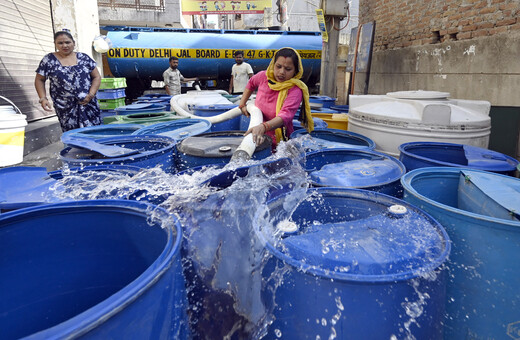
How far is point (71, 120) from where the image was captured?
155 inches

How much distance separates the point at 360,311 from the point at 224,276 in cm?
64

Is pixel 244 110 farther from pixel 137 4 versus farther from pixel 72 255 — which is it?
pixel 137 4

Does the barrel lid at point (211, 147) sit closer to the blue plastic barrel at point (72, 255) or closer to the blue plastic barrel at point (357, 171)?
the blue plastic barrel at point (357, 171)

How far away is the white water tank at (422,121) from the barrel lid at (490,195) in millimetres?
1014

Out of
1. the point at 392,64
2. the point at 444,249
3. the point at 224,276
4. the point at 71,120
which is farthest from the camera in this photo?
the point at 392,64

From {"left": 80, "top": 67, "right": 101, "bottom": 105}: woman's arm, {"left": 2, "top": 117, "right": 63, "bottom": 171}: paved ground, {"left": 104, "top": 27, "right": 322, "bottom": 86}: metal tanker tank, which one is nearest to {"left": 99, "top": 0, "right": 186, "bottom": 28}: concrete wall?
{"left": 104, "top": 27, "right": 322, "bottom": 86}: metal tanker tank

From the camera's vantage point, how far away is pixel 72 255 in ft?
4.01

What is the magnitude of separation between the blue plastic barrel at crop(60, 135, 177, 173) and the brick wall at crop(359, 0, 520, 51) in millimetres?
3973

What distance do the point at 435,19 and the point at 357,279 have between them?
211 inches

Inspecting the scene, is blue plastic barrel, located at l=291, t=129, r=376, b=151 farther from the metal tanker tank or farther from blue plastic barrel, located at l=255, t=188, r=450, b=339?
the metal tanker tank

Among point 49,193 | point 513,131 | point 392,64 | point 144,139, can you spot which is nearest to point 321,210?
point 49,193

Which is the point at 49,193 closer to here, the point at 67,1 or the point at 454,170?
the point at 454,170

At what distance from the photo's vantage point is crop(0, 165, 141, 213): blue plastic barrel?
1.38 meters

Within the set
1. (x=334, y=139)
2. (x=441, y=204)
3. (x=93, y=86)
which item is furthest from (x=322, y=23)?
(x=441, y=204)
